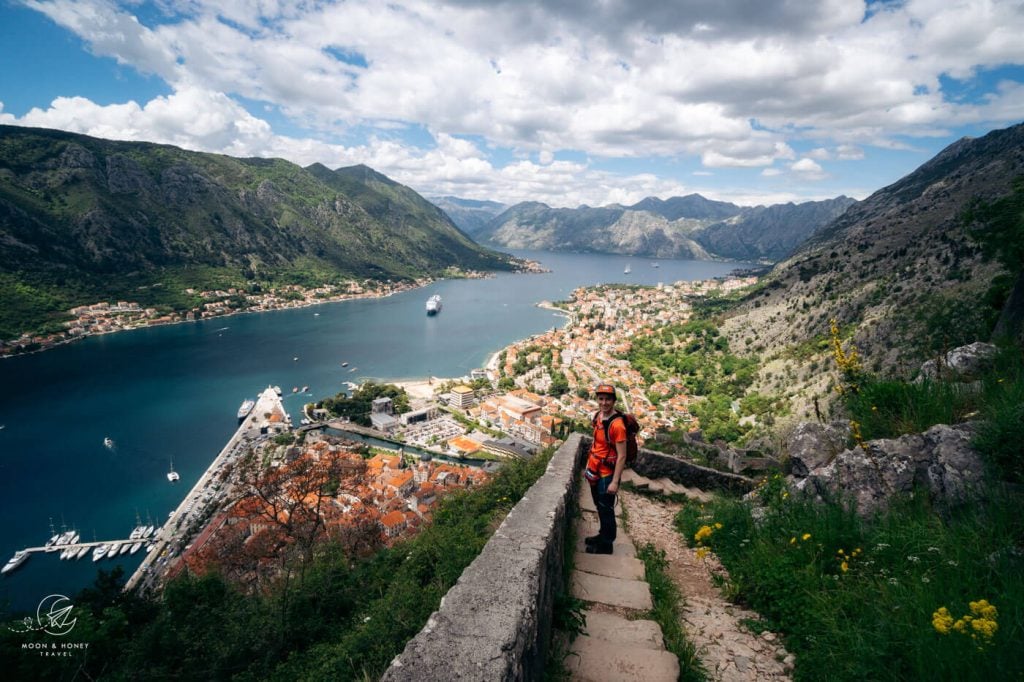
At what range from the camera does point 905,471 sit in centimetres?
332

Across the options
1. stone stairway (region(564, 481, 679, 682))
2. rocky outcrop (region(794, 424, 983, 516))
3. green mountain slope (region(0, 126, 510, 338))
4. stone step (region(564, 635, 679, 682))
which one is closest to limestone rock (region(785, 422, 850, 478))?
rocky outcrop (region(794, 424, 983, 516))

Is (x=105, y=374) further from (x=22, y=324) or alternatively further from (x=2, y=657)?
(x=2, y=657)

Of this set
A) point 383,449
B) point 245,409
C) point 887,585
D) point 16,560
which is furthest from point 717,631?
point 245,409

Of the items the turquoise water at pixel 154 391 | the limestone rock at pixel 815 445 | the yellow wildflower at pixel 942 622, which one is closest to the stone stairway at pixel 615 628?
the yellow wildflower at pixel 942 622

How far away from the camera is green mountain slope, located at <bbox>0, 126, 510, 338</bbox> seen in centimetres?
7250

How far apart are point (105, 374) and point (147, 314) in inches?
1113

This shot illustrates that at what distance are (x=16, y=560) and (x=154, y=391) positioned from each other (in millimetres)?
25923

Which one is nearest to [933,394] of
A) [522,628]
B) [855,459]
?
[855,459]

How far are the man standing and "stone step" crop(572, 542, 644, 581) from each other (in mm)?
87

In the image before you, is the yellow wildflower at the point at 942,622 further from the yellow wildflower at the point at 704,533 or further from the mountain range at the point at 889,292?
the mountain range at the point at 889,292

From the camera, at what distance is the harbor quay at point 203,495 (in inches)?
730

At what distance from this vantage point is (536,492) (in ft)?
12.7

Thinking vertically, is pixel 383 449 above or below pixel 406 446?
below

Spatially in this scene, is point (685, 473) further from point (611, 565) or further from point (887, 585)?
point (887, 585)
